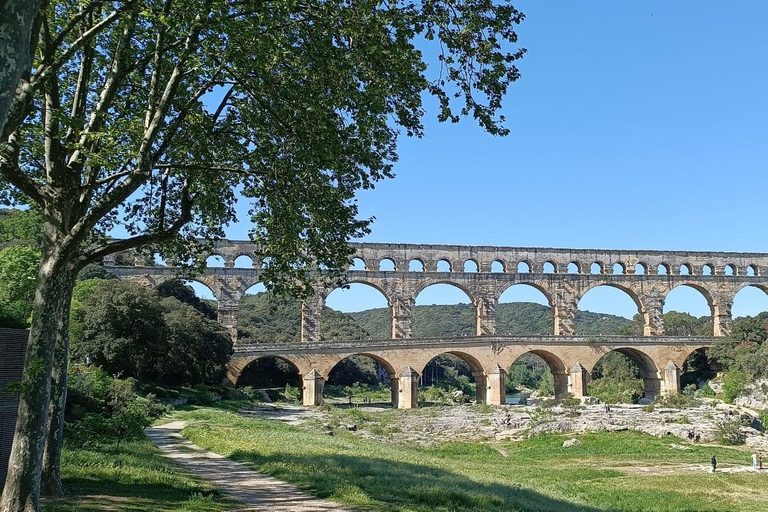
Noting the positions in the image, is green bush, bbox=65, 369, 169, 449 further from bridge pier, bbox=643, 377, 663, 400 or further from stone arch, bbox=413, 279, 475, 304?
bridge pier, bbox=643, 377, 663, 400

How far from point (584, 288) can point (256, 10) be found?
45.0 meters

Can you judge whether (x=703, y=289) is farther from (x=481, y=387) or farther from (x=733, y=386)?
(x=481, y=387)

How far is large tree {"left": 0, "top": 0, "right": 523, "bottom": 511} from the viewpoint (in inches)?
276

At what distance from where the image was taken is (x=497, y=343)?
43938 mm

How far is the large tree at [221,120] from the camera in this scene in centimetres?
701

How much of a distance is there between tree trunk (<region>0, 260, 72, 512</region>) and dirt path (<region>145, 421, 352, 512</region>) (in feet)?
8.30

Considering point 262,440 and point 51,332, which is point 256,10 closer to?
point 51,332

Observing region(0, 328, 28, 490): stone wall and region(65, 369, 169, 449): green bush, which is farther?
region(65, 369, 169, 449): green bush

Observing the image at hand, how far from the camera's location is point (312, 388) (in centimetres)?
3997

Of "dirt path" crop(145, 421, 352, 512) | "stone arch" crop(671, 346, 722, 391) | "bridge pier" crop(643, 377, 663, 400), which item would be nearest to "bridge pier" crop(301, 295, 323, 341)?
"bridge pier" crop(643, 377, 663, 400)

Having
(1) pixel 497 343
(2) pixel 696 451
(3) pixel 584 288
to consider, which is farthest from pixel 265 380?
(2) pixel 696 451

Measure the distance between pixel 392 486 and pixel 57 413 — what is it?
5273 mm

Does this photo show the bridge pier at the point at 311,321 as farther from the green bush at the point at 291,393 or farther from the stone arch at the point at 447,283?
the stone arch at the point at 447,283

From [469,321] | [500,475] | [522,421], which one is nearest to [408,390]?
[522,421]
